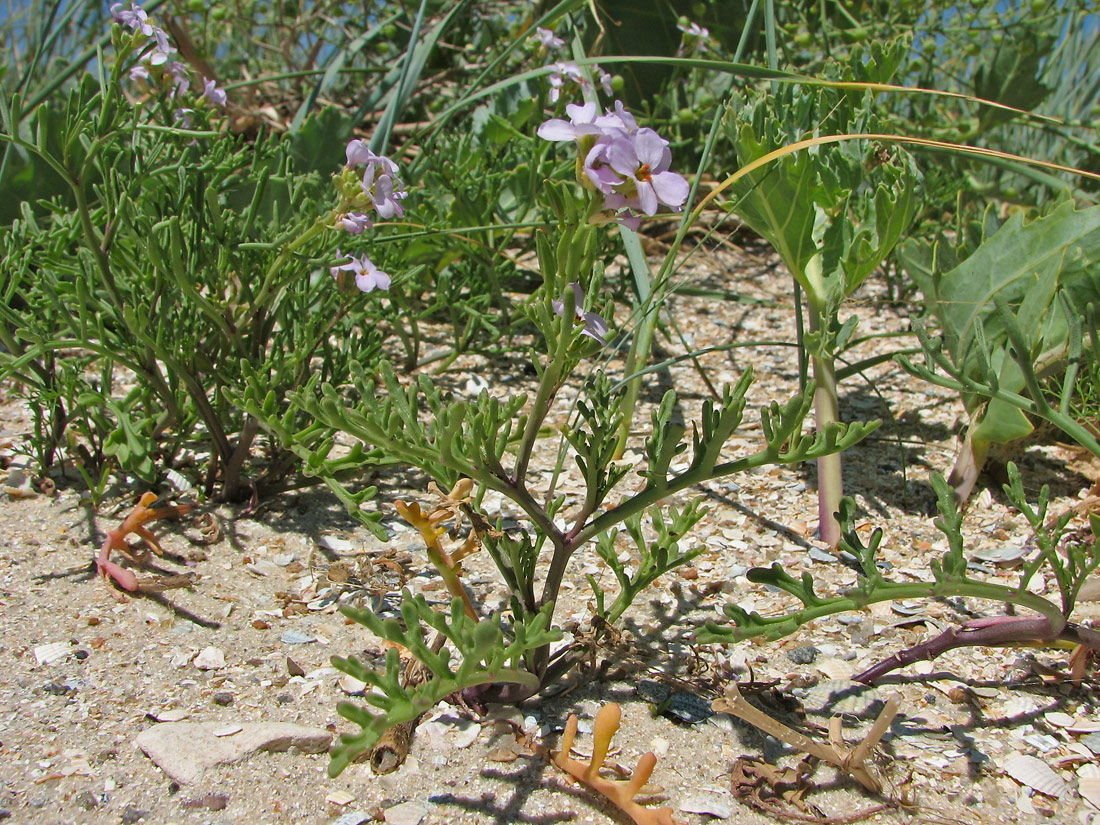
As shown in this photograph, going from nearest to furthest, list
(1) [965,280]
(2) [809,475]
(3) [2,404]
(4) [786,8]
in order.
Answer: (1) [965,280], (2) [809,475], (3) [2,404], (4) [786,8]

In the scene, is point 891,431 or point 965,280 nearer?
point 965,280

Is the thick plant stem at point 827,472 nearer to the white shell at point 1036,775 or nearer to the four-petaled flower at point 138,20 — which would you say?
the white shell at point 1036,775

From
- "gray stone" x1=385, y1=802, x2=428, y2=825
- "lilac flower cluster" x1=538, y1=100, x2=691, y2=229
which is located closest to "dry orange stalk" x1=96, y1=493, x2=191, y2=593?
"gray stone" x1=385, y1=802, x2=428, y2=825

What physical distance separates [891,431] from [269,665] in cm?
142

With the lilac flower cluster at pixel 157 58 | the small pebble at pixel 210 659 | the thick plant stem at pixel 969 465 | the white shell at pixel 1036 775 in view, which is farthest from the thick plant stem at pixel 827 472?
the lilac flower cluster at pixel 157 58

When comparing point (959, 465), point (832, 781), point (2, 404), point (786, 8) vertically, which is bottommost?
point (2, 404)

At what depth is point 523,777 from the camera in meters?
1.12

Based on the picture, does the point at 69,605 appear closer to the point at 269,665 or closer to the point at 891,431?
the point at 269,665

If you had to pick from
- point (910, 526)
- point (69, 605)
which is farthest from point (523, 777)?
point (910, 526)

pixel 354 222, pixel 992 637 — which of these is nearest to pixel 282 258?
pixel 354 222

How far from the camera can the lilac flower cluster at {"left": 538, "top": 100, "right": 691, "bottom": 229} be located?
93 cm

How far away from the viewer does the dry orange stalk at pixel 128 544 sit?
144 centimetres

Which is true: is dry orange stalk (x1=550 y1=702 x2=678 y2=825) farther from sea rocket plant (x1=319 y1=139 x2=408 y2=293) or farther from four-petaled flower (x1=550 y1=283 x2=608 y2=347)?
sea rocket plant (x1=319 y1=139 x2=408 y2=293)

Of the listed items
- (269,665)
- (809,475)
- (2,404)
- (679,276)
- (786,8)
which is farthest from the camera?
(786,8)
